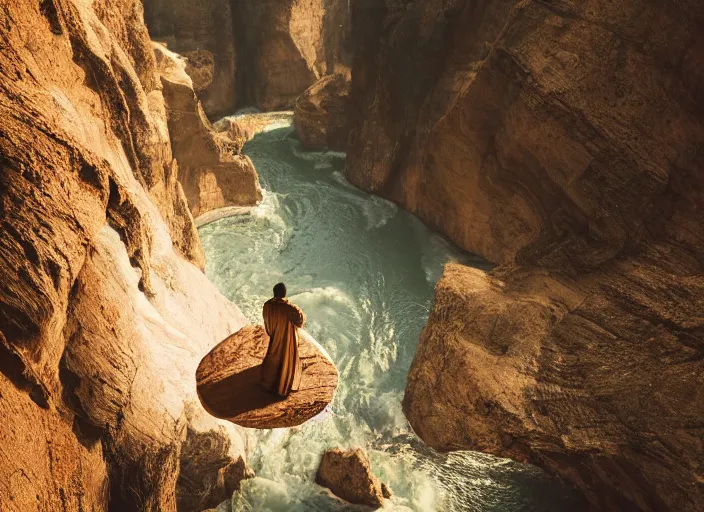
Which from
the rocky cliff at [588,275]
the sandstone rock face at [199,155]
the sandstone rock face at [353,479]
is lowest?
the sandstone rock face at [353,479]

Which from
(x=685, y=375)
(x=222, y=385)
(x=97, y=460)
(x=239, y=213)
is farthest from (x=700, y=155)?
(x=239, y=213)

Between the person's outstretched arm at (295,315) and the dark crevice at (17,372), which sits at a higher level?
the person's outstretched arm at (295,315)

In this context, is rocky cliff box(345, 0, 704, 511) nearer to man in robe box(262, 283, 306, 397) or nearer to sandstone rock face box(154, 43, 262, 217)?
man in robe box(262, 283, 306, 397)

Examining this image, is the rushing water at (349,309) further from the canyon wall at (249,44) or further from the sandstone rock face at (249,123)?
the canyon wall at (249,44)

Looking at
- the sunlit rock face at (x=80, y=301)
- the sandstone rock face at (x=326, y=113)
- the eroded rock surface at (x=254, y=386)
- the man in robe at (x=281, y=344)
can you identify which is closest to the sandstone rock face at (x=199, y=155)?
the sunlit rock face at (x=80, y=301)

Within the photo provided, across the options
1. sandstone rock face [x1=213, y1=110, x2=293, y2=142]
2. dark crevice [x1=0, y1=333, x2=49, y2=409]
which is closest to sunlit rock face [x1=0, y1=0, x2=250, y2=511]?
dark crevice [x1=0, y1=333, x2=49, y2=409]

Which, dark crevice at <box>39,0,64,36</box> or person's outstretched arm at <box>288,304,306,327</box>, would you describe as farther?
dark crevice at <box>39,0,64,36</box>
